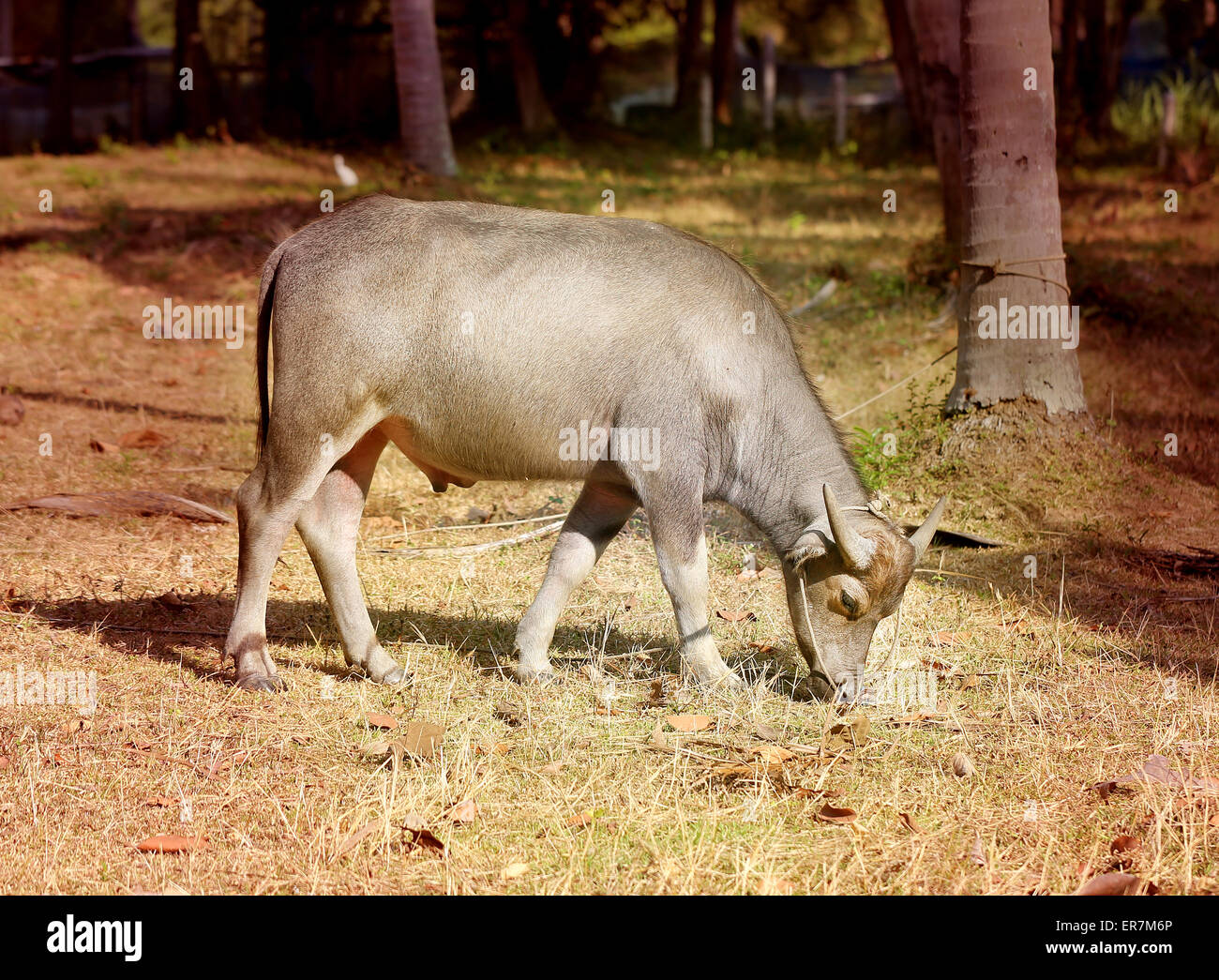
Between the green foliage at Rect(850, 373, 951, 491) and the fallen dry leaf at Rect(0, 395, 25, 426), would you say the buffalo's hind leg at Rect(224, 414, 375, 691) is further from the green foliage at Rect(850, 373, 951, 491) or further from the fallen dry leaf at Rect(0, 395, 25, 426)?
the fallen dry leaf at Rect(0, 395, 25, 426)

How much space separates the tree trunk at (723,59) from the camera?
27516 millimetres

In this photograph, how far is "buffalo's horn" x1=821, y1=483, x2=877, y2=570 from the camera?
16.4ft

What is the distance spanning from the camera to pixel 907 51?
21.3 m

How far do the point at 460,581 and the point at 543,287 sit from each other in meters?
2.16

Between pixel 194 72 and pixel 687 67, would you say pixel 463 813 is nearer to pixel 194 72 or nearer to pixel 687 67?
pixel 194 72

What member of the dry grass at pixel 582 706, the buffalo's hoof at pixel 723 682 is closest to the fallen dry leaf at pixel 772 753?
the dry grass at pixel 582 706

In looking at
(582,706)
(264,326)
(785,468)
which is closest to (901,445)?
(785,468)

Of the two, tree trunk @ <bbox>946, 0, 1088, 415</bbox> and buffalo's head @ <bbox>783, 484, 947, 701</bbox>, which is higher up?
tree trunk @ <bbox>946, 0, 1088, 415</bbox>

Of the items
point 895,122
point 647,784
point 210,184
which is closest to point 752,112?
point 895,122

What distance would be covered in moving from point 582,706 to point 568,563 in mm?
697

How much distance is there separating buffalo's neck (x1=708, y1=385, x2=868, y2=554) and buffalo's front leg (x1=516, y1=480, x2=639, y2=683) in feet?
1.53

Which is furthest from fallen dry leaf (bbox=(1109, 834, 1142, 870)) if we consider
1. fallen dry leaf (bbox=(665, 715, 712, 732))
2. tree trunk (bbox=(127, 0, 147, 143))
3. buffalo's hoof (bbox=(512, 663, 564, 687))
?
tree trunk (bbox=(127, 0, 147, 143))

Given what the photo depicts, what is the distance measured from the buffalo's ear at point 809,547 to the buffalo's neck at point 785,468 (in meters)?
0.14

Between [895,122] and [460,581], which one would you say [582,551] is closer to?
[460,581]
